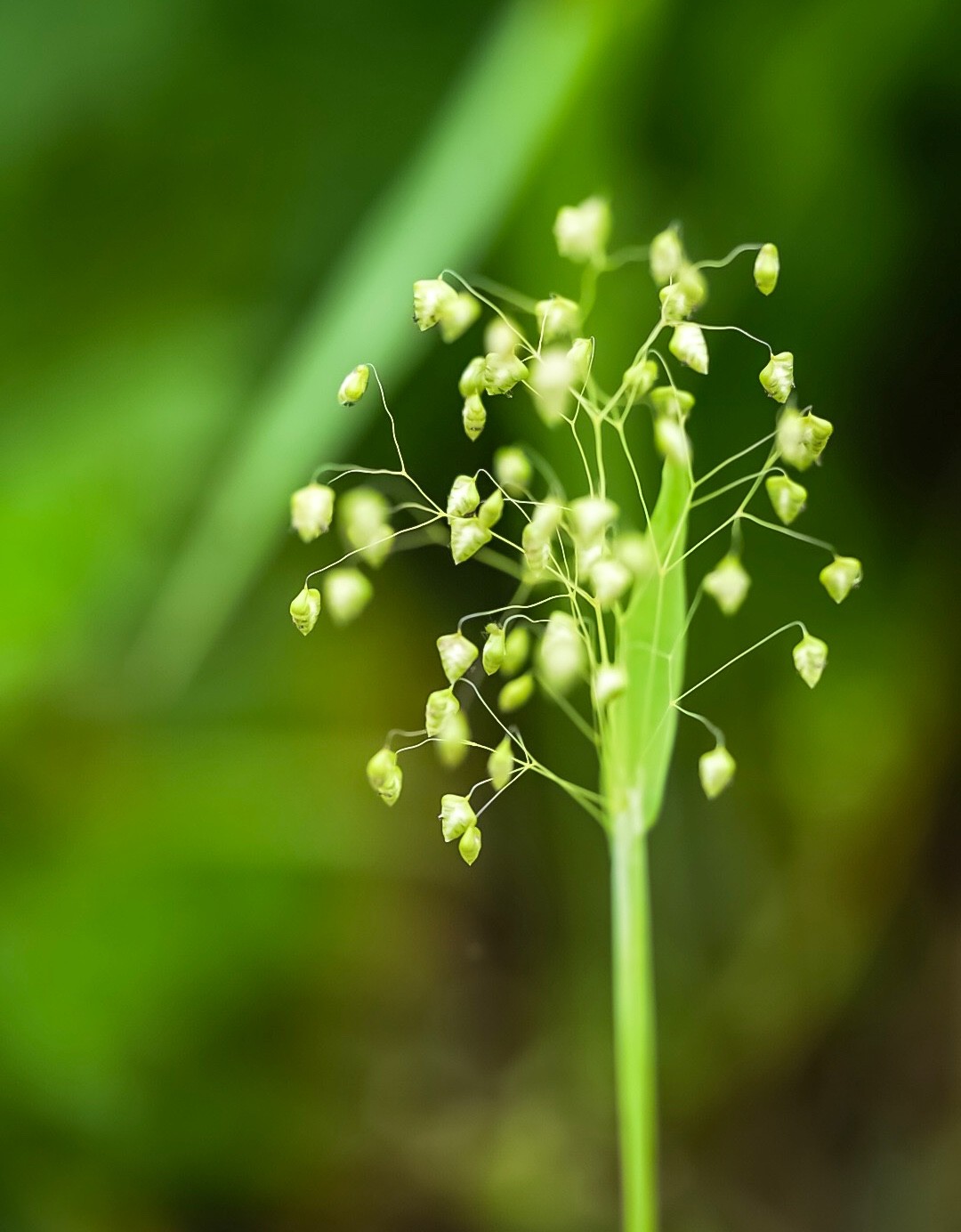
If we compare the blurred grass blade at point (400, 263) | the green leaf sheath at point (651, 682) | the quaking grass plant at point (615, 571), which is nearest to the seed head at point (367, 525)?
the quaking grass plant at point (615, 571)

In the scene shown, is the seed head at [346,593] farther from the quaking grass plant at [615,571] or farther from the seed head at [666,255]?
the seed head at [666,255]

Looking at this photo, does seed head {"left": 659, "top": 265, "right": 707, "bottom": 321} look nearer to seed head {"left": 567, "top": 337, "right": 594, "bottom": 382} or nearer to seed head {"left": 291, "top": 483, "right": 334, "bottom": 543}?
seed head {"left": 567, "top": 337, "right": 594, "bottom": 382}

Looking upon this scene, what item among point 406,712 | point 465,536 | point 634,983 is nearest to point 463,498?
point 465,536

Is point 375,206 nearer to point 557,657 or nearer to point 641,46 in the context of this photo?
point 641,46

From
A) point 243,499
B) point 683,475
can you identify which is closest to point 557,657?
point 683,475

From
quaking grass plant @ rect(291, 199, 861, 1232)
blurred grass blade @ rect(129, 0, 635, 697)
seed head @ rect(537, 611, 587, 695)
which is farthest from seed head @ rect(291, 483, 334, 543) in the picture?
blurred grass blade @ rect(129, 0, 635, 697)

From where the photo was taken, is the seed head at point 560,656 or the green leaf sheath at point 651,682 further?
the green leaf sheath at point 651,682

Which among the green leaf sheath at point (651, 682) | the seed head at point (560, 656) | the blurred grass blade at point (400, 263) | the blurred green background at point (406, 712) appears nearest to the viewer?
the seed head at point (560, 656)
